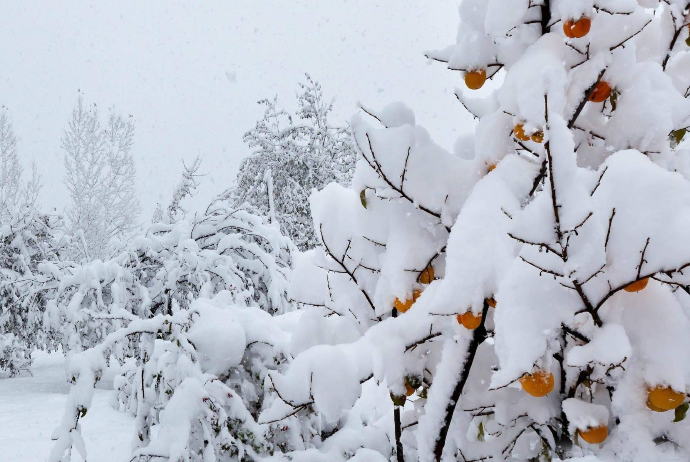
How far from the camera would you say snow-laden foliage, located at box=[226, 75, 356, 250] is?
17375 mm

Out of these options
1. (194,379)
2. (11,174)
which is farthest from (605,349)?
(11,174)

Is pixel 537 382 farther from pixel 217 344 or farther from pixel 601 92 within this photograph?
pixel 217 344

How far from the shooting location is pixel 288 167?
17797mm

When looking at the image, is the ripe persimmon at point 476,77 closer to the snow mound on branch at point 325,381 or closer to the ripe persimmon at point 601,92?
the ripe persimmon at point 601,92

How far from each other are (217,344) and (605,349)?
62.8 inches

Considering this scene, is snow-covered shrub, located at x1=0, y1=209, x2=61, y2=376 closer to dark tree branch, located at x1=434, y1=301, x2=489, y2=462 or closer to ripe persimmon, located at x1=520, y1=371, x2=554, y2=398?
dark tree branch, located at x1=434, y1=301, x2=489, y2=462

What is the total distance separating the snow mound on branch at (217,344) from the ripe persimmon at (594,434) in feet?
4.64

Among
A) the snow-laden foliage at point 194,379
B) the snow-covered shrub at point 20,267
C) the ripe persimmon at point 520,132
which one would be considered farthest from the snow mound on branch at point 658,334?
the snow-covered shrub at point 20,267

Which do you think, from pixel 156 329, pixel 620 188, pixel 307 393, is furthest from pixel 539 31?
pixel 156 329

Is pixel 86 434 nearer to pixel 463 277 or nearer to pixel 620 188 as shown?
pixel 463 277

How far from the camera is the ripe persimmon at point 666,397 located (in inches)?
36.4

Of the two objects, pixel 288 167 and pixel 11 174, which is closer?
pixel 288 167

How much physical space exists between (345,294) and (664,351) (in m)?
0.84

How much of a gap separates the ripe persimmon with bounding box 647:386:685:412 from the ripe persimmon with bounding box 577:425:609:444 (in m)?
0.15
